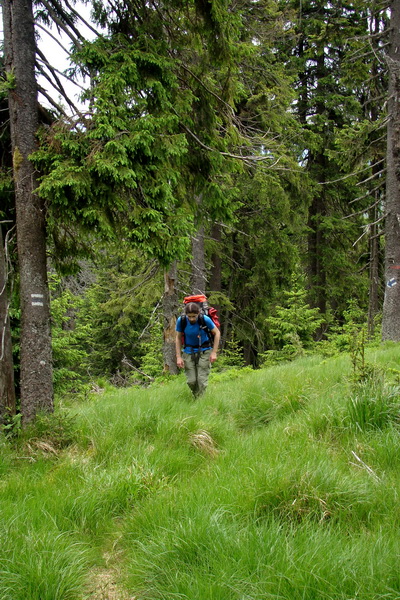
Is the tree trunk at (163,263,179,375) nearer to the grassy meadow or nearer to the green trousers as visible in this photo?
the green trousers

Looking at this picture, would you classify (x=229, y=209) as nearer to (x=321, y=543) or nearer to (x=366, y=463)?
(x=366, y=463)

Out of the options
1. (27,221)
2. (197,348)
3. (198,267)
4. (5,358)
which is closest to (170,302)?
(198,267)

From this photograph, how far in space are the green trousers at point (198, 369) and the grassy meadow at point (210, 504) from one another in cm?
144

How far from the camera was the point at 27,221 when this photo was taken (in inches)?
199

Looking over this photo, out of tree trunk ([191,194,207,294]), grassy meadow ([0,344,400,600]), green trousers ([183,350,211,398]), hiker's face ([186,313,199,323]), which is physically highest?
tree trunk ([191,194,207,294])

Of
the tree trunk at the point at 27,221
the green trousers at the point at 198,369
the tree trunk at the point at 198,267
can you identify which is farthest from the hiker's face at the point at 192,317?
the tree trunk at the point at 198,267

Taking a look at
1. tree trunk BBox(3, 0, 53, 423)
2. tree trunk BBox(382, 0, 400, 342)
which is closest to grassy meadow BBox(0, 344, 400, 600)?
tree trunk BBox(3, 0, 53, 423)

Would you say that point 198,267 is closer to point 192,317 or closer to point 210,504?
point 192,317

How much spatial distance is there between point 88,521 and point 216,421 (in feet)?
7.08

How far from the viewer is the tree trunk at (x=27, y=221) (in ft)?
16.6

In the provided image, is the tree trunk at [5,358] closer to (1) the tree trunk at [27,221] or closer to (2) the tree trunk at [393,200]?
(1) the tree trunk at [27,221]

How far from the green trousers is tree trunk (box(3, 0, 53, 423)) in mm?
2373

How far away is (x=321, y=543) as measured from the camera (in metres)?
2.52

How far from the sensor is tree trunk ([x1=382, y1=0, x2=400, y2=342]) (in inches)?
416
